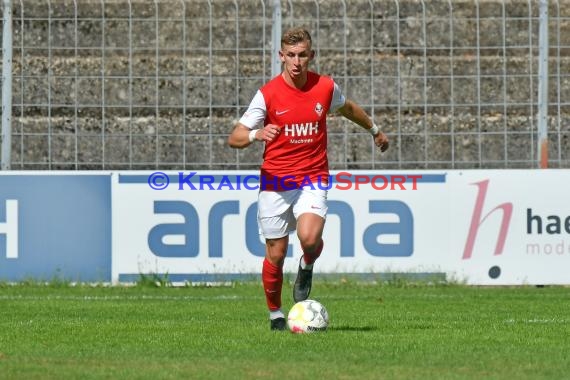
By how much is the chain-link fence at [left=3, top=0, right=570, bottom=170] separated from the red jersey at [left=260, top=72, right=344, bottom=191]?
5529 millimetres

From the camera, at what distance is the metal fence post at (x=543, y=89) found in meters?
15.6

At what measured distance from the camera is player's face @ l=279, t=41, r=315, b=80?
9656 millimetres

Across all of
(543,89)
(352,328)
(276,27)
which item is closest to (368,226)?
(276,27)

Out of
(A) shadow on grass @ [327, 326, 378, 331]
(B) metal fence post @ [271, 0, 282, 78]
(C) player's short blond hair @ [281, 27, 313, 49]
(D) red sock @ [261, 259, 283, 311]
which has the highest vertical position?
(B) metal fence post @ [271, 0, 282, 78]

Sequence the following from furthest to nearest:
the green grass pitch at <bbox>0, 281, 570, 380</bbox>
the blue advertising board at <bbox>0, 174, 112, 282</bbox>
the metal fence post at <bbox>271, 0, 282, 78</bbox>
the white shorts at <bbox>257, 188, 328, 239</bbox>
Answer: the metal fence post at <bbox>271, 0, 282, 78</bbox> < the blue advertising board at <bbox>0, 174, 112, 282</bbox> < the white shorts at <bbox>257, 188, 328, 239</bbox> < the green grass pitch at <bbox>0, 281, 570, 380</bbox>

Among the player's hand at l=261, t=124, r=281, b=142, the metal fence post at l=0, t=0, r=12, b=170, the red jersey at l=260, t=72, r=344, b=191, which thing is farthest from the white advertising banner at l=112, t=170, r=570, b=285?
the player's hand at l=261, t=124, r=281, b=142

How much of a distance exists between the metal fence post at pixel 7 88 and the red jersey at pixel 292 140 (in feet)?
20.2

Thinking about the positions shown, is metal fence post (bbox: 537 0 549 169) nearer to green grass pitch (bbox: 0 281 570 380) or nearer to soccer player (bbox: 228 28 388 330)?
green grass pitch (bbox: 0 281 570 380)

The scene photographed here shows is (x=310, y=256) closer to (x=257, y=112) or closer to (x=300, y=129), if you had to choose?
(x=300, y=129)

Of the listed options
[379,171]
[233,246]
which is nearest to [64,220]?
[233,246]

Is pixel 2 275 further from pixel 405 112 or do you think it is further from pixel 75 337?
pixel 75 337

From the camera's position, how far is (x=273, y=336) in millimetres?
9391

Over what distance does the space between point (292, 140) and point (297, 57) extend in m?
0.59

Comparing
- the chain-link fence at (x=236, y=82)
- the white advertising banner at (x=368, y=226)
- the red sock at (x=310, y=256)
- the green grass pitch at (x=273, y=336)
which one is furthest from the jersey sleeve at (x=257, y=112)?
the chain-link fence at (x=236, y=82)
